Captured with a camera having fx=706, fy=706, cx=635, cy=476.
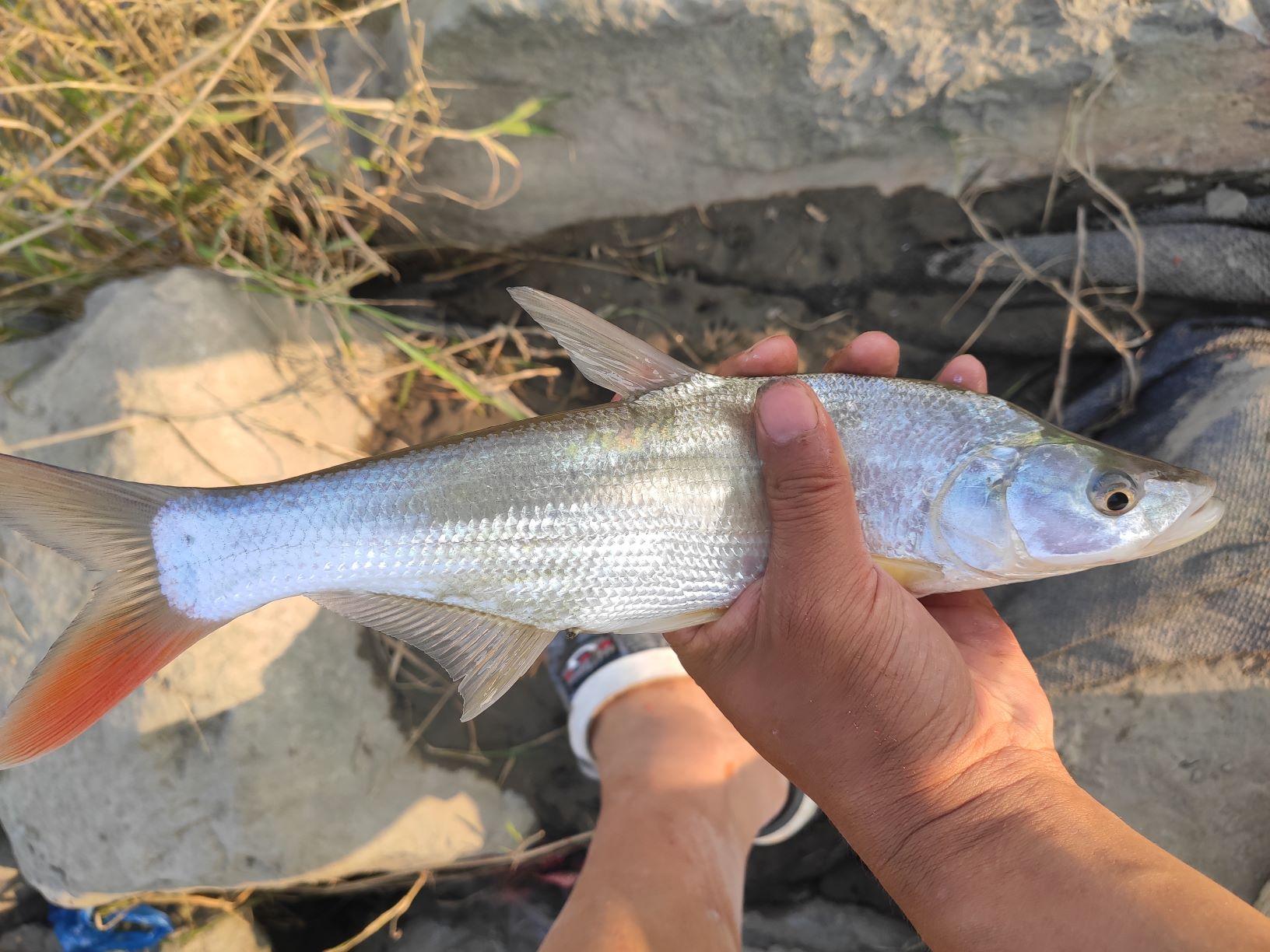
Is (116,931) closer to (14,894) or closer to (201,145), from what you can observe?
(14,894)

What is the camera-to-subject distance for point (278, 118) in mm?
2598

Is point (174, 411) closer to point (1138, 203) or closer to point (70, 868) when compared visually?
point (70, 868)

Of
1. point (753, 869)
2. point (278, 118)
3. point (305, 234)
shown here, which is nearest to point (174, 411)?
point (305, 234)

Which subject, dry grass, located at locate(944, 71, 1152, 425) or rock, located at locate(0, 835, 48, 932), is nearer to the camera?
dry grass, located at locate(944, 71, 1152, 425)

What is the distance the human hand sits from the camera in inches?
58.6

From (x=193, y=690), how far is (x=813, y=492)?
7.25 ft

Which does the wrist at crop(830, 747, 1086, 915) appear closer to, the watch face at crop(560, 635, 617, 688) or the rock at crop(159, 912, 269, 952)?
the watch face at crop(560, 635, 617, 688)

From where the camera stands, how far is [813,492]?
1492mm

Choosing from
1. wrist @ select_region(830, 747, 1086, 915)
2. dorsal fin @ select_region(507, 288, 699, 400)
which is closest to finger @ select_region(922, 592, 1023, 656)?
wrist @ select_region(830, 747, 1086, 915)

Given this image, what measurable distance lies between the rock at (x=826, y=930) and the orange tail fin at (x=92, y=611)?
241 cm

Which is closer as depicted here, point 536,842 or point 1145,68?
point 1145,68

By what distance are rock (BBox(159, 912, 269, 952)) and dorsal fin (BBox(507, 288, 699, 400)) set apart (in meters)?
2.64

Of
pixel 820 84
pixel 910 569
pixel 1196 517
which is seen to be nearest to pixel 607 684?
pixel 910 569

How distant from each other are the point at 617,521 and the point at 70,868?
2470 mm
